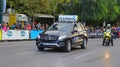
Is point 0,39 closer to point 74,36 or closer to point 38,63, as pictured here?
point 74,36

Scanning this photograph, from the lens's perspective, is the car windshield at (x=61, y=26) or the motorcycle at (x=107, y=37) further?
the motorcycle at (x=107, y=37)

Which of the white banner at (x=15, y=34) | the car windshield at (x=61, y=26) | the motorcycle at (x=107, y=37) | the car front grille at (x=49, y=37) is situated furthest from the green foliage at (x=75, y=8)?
the car front grille at (x=49, y=37)

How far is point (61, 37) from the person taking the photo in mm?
19094

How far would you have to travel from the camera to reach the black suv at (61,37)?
19125mm

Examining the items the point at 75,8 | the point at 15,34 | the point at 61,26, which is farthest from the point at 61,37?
the point at 75,8

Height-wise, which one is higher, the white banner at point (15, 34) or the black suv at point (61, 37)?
the black suv at point (61, 37)

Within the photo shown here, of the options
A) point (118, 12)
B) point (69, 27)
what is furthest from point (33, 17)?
point (69, 27)

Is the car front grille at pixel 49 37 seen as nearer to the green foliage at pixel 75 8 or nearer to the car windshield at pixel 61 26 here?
the car windshield at pixel 61 26

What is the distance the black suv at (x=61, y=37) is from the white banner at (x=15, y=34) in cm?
1073

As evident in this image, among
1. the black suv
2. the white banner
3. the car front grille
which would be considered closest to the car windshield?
the black suv

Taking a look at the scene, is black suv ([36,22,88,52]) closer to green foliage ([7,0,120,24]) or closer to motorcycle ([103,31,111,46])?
motorcycle ([103,31,111,46])

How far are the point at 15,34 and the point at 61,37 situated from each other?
44.1ft

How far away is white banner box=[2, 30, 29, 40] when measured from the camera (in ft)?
101

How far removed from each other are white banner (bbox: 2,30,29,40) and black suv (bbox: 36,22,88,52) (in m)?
10.7
